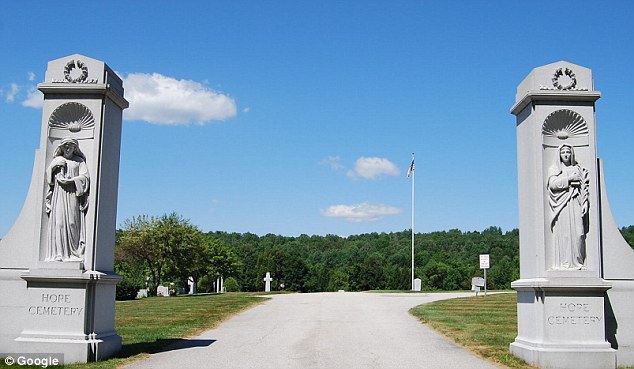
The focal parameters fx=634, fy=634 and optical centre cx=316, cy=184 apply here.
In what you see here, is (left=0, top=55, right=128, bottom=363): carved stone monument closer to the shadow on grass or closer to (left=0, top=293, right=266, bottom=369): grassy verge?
the shadow on grass

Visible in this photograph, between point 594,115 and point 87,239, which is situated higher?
point 594,115

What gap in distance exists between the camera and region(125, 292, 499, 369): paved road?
11.4 meters

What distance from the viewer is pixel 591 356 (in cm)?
1134

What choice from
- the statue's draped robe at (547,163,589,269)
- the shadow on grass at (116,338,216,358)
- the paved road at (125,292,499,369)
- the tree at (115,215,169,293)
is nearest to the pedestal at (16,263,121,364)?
the shadow on grass at (116,338,216,358)

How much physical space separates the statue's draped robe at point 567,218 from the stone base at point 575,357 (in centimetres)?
146

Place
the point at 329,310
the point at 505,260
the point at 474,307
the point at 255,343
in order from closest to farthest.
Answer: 1. the point at 255,343
2. the point at 329,310
3. the point at 474,307
4. the point at 505,260

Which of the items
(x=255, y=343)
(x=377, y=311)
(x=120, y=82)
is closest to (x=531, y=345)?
(x=255, y=343)

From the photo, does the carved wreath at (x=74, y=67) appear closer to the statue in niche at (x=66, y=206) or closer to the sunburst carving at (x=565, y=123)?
the statue in niche at (x=66, y=206)

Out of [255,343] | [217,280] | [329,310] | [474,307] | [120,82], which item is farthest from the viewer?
[217,280]

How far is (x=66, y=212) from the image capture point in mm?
11961

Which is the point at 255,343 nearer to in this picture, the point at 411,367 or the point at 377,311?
the point at 411,367

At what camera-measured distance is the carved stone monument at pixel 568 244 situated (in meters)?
11.5

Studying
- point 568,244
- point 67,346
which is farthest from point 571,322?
point 67,346

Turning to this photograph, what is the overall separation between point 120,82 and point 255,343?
21.0ft
